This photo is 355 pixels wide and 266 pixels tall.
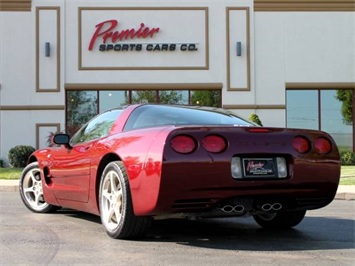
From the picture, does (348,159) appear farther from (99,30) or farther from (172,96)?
(99,30)

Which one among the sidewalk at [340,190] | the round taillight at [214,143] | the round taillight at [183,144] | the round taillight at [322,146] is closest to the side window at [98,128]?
the round taillight at [183,144]

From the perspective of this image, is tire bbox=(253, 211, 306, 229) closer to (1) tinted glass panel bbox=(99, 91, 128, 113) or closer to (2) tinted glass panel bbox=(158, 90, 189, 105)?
(2) tinted glass panel bbox=(158, 90, 189, 105)

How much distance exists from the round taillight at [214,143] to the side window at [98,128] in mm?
1421

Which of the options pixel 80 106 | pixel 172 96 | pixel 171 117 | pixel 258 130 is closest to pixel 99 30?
pixel 80 106

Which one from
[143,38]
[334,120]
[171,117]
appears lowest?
[171,117]

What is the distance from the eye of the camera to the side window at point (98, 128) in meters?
5.71

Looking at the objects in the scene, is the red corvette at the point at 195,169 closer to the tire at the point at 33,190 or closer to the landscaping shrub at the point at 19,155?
the tire at the point at 33,190

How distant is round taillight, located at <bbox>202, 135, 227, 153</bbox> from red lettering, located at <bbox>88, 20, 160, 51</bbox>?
55.2ft

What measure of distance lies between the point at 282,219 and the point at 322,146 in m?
1.11

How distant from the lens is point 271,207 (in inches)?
191

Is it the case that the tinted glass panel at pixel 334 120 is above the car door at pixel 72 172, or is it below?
above

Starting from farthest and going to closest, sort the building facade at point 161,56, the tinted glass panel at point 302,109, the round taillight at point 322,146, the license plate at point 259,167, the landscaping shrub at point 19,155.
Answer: the tinted glass panel at point 302,109 < the building facade at point 161,56 < the landscaping shrub at point 19,155 < the round taillight at point 322,146 < the license plate at point 259,167

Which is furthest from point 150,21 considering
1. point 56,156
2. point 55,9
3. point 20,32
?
point 56,156

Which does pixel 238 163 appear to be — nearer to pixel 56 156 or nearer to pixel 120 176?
pixel 120 176
